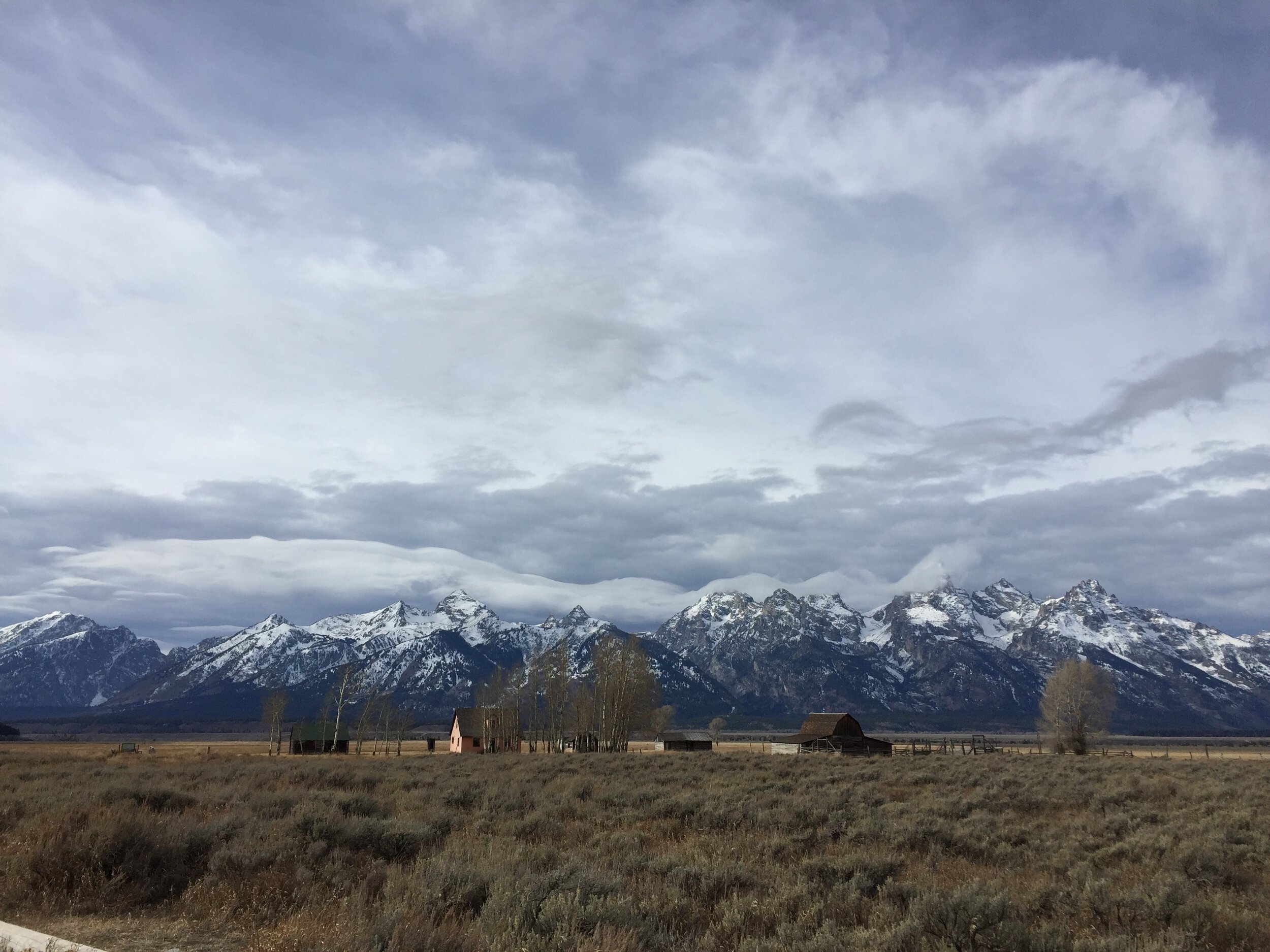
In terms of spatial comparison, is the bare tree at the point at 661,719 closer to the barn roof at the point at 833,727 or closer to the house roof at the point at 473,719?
the barn roof at the point at 833,727

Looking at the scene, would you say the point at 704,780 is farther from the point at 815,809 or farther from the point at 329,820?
the point at 329,820

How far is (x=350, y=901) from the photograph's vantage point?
9617mm

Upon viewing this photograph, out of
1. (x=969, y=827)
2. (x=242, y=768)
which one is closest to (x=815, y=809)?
(x=969, y=827)

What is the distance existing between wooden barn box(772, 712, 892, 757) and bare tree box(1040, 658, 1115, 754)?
18.0m

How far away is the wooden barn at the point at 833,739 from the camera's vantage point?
251 feet

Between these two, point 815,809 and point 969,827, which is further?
point 815,809

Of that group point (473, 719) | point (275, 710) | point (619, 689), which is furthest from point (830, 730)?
point (275, 710)

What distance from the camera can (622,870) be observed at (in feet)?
38.2

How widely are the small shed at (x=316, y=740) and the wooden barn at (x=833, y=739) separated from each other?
49016mm

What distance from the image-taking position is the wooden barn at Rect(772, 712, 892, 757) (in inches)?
3009

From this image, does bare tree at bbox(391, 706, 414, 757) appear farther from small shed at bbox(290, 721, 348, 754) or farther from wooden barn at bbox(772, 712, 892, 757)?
wooden barn at bbox(772, 712, 892, 757)

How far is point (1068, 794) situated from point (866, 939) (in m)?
20.4

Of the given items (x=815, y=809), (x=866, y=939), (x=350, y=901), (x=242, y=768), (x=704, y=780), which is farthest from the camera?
(x=242, y=768)

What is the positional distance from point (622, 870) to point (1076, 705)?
288ft
